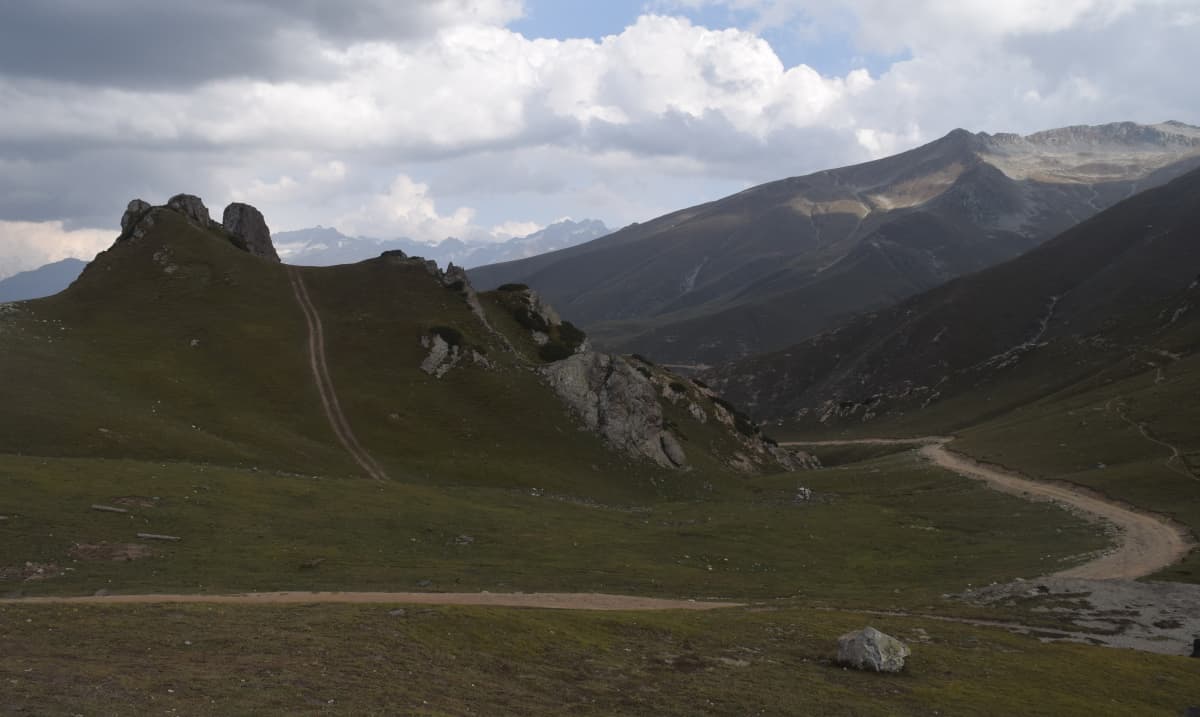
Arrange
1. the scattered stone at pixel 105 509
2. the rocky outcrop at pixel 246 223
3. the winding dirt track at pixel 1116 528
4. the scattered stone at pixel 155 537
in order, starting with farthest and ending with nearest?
the rocky outcrop at pixel 246 223 < the winding dirt track at pixel 1116 528 < the scattered stone at pixel 105 509 < the scattered stone at pixel 155 537

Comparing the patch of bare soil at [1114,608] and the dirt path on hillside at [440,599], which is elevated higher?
the dirt path on hillside at [440,599]

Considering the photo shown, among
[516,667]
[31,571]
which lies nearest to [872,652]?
[516,667]

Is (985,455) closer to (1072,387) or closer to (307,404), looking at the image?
(1072,387)

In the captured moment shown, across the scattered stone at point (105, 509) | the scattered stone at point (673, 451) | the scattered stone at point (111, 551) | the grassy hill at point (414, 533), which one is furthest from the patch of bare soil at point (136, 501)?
the scattered stone at point (673, 451)

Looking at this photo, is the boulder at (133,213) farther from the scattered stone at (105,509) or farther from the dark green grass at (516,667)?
the dark green grass at (516,667)

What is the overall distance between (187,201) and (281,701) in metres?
121

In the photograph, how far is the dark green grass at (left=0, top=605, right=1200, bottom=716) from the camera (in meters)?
22.8

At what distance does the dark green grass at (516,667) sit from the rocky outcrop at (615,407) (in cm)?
5730

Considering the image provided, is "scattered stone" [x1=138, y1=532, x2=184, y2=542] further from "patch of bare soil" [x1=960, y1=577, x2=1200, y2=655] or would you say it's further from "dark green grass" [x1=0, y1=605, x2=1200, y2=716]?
"patch of bare soil" [x1=960, y1=577, x2=1200, y2=655]

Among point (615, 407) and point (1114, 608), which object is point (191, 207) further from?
point (1114, 608)

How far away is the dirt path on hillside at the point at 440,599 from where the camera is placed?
34.0 meters

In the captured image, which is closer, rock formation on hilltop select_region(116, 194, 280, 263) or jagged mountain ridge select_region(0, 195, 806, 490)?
jagged mountain ridge select_region(0, 195, 806, 490)

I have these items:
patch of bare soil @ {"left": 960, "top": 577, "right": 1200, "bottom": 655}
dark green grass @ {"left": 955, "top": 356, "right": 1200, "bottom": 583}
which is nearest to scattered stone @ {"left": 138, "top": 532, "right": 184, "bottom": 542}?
patch of bare soil @ {"left": 960, "top": 577, "right": 1200, "bottom": 655}

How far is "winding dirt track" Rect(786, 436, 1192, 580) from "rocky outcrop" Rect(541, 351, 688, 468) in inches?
1594
